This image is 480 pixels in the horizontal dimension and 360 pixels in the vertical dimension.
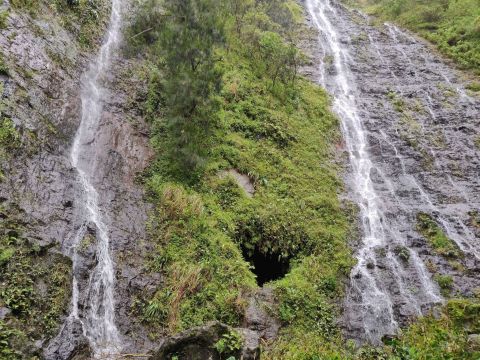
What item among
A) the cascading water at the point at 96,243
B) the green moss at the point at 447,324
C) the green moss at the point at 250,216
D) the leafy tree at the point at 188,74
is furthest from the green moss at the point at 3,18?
the green moss at the point at 447,324

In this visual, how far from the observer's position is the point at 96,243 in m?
10.3

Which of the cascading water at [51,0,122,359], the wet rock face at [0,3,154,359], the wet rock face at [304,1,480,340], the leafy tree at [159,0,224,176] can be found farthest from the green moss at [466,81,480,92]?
the cascading water at [51,0,122,359]

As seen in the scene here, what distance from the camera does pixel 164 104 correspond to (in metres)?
15.1

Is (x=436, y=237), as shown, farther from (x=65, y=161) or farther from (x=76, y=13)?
(x=76, y=13)

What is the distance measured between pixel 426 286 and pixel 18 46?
1434cm

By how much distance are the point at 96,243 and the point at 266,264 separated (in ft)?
17.9

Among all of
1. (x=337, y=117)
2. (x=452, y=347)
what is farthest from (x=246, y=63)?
(x=452, y=347)

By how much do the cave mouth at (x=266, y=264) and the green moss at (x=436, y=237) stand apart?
4938 mm

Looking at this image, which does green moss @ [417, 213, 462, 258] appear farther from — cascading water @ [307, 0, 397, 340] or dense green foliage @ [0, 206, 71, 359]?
→ dense green foliage @ [0, 206, 71, 359]

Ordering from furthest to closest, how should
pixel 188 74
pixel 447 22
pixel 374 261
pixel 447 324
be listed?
pixel 447 22
pixel 374 261
pixel 188 74
pixel 447 324

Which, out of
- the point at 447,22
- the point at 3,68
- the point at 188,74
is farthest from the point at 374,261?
the point at 447,22

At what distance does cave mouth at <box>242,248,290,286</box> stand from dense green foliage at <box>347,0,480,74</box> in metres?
16.4

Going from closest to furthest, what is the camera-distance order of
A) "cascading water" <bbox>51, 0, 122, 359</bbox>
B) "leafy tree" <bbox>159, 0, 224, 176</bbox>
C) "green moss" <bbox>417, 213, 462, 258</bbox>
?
"cascading water" <bbox>51, 0, 122, 359</bbox> → "leafy tree" <bbox>159, 0, 224, 176</bbox> → "green moss" <bbox>417, 213, 462, 258</bbox>

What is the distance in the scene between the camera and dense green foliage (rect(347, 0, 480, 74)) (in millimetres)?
22953
